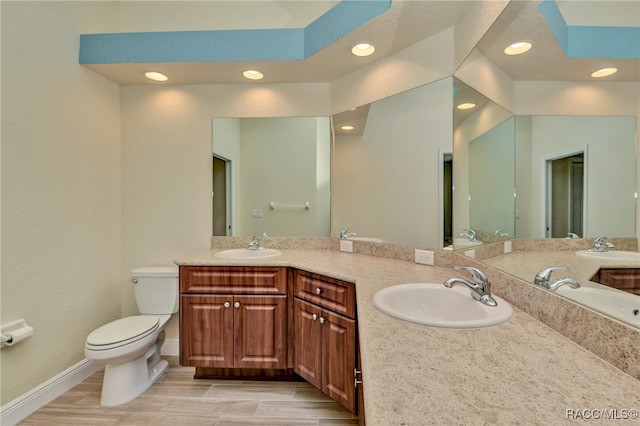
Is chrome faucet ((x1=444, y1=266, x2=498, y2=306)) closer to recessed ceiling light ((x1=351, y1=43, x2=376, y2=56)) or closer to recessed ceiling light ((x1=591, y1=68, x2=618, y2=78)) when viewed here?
recessed ceiling light ((x1=591, y1=68, x2=618, y2=78))

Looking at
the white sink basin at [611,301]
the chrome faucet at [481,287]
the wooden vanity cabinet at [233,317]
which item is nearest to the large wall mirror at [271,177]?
the wooden vanity cabinet at [233,317]

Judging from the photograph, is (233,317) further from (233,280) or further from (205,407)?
(205,407)

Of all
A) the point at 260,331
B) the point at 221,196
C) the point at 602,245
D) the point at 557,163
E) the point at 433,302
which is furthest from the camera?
the point at 221,196

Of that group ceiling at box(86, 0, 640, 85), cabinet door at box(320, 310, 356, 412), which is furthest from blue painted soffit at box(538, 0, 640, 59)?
cabinet door at box(320, 310, 356, 412)

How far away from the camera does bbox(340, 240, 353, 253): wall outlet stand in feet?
7.16

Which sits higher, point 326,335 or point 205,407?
point 326,335

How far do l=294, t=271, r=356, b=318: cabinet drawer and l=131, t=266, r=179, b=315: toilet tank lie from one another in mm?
1079

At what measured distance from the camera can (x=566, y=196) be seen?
78cm

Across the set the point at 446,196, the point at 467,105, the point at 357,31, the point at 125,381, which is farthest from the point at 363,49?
the point at 125,381

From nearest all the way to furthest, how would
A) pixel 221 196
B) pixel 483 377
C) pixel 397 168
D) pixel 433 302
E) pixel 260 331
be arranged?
pixel 483 377
pixel 433 302
pixel 260 331
pixel 397 168
pixel 221 196

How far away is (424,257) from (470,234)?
1.04 ft

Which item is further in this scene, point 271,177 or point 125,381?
point 271,177

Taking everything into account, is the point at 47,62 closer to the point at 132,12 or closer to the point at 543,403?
the point at 132,12

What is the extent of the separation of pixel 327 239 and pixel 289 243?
33cm
